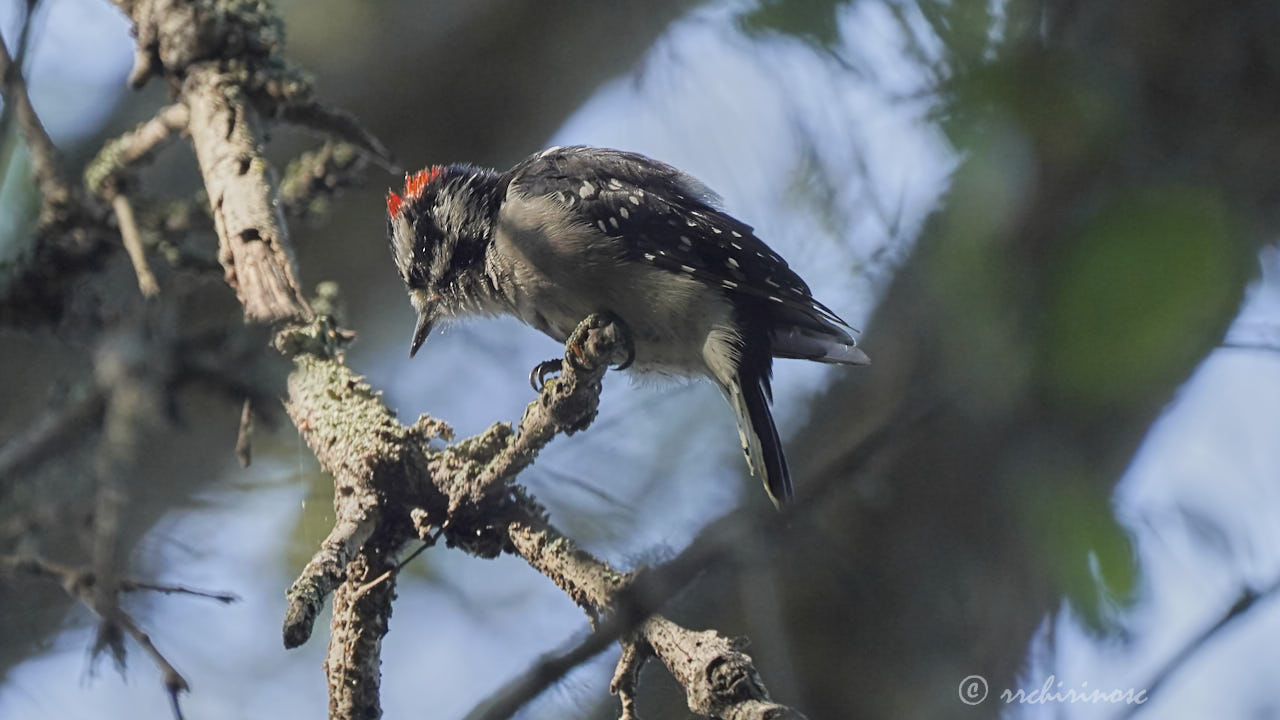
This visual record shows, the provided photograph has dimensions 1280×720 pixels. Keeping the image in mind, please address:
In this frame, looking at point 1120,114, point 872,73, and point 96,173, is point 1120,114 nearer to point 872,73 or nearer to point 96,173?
point 872,73

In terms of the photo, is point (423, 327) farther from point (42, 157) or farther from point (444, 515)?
point (42, 157)

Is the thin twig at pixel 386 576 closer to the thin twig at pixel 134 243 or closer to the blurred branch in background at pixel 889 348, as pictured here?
the blurred branch in background at pixel 889 348

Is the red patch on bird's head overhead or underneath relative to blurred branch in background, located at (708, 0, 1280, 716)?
overhead

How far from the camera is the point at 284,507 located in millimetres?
3766

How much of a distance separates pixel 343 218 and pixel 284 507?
48.8 inches

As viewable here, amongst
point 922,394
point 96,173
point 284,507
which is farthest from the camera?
point 284,507

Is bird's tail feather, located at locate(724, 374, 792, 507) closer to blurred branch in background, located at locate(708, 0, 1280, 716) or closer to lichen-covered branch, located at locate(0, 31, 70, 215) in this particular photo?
blurred branch in background, located at locate(708, 0, 1280, 716)

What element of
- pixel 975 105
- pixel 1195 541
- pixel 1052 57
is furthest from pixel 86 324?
pixel 1195 541

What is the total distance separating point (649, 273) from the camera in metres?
2.85
